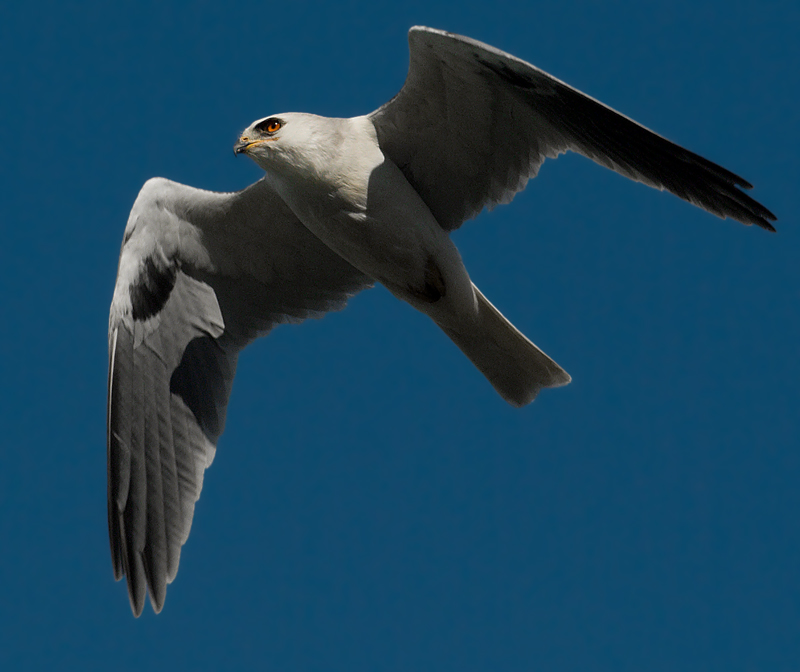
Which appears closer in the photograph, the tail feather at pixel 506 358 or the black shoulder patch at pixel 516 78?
the black shoulder patch at pixel 516 78

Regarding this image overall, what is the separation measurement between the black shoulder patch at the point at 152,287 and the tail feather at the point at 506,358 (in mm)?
2380

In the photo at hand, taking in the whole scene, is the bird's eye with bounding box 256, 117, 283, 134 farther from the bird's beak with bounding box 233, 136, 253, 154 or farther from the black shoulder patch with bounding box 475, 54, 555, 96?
the black shoulder patch with bounding box 475, 54, 555, 96

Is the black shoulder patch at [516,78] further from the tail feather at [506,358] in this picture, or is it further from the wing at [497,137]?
the tail feather at [506,358]

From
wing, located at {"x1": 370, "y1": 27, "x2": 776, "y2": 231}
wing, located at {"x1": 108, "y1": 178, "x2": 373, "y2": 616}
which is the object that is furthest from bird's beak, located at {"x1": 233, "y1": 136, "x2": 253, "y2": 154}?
wing, located at {"x1": 370, "y1": 27, "x2": 776, "y2": 231}

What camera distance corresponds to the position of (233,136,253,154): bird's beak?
666 cm

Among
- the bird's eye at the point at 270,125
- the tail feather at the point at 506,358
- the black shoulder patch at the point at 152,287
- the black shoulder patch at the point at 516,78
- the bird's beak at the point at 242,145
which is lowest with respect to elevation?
the tail feather at the point at 506,358

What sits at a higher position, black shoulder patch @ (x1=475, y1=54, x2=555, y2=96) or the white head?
black shoulder patch @ (x1=475, y1=54, x2=555, y2=96)

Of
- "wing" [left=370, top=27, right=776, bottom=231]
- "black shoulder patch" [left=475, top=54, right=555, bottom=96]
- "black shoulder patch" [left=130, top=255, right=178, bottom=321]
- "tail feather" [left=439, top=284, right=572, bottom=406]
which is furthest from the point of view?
"black shoulder patch" [left=130, top=255, right=178, bottom=321]

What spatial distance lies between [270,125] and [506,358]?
2.43 metres

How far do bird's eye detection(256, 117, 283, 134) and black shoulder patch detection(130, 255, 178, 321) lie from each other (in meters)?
1.80

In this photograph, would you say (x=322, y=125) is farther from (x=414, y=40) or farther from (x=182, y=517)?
(x=182, y=517)

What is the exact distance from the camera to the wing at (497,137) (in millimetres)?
5797

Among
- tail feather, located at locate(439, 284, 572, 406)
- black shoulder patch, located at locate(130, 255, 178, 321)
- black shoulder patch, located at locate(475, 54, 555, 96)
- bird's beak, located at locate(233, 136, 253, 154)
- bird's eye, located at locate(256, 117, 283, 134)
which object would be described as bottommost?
tail feather, located at locate(439, 284, 572, 406)

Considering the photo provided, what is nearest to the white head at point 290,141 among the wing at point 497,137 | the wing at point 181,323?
the wing at point 497,137
